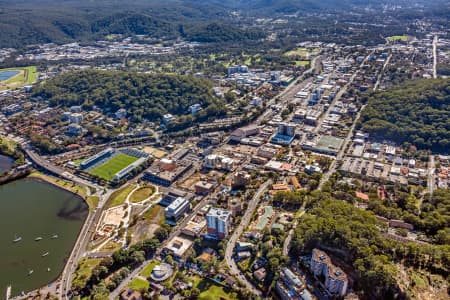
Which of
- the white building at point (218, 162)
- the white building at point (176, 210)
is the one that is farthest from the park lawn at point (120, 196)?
the white building at point (218, 162)

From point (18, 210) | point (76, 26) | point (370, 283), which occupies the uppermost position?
point (76, 26)

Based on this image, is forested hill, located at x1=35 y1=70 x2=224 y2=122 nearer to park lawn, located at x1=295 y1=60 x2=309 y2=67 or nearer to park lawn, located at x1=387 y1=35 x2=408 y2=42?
park lawn, located at x1=295 y1=60 x2=309 y2=67

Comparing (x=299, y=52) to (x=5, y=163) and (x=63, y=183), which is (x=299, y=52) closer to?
(x=63, y=183)

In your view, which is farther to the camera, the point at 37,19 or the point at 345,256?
the point at 37,19

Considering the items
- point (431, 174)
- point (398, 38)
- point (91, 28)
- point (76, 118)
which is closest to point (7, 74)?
point (76, 118)

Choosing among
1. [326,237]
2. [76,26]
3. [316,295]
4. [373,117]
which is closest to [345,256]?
[326,237]

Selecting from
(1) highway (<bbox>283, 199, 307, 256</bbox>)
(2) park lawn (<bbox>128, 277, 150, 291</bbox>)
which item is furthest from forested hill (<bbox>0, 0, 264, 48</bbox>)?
(2) park lawn (<bbox>128, 277, 150, 291</bbox>)

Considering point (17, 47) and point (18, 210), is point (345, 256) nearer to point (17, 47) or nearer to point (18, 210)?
point (18, 210)
